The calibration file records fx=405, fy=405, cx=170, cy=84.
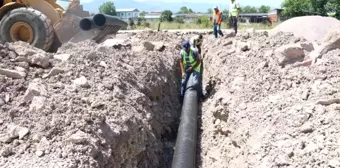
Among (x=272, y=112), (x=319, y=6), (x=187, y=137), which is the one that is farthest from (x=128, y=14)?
(x=272, y=112)

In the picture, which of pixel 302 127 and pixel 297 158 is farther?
pixel 302 127

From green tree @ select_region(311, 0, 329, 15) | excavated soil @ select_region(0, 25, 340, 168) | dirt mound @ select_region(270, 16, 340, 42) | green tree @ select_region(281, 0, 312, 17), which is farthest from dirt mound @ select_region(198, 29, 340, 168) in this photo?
green tree @ select_region(281, 0, 312, 17)

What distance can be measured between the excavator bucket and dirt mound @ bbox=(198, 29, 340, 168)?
312 centimetres

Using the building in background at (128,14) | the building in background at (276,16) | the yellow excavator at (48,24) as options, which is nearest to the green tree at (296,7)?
the building in background at (276,16)

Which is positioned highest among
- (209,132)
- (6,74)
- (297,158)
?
(6,74)

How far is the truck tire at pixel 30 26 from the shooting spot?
8750 millimetres

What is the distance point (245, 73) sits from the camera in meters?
7.65

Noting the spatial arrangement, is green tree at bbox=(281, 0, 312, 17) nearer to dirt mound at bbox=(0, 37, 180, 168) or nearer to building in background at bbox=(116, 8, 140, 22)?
building in background at bbox=(116, 8, 140, 22)

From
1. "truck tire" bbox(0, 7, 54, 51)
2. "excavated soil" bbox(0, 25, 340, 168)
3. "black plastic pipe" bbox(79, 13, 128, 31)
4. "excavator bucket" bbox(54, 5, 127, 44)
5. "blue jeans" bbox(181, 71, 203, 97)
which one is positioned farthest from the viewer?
"black plastic pipe" bbox(79, 13, 128, 31)

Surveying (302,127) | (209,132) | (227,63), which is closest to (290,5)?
(227,63)

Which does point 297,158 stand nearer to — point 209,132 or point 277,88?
point 277,88

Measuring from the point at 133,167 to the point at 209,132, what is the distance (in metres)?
2.64

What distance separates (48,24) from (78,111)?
→ 4.71 m

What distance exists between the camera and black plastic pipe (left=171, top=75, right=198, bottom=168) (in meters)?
5.39
